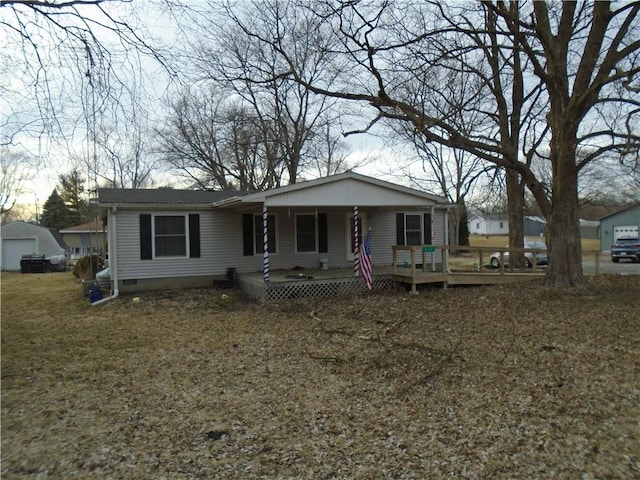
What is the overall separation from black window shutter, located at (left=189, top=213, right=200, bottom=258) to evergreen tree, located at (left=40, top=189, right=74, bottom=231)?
1368 inches

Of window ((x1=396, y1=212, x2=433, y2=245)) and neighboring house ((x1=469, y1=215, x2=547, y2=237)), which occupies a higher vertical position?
neighboring house ((x1=469, y1=215, x2=547, y2=237))

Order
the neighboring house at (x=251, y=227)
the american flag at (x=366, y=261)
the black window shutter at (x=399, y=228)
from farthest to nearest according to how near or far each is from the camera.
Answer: the black window shutter at (x=399, y=228)
the neighboring house at (x=251, y=227)
the american flag at (x=366, y=261)

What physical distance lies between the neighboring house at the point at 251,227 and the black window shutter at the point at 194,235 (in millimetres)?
29

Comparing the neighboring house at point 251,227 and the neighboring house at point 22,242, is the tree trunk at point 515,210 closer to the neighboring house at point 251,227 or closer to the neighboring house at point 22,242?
the neighboring house at point 251,227

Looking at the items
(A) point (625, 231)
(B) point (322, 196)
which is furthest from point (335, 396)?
(A) point (625, 231)

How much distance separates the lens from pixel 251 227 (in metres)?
14.4

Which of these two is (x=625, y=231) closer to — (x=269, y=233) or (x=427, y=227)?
(x=427, y=227)

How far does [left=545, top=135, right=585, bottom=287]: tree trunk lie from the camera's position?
10.3 meters

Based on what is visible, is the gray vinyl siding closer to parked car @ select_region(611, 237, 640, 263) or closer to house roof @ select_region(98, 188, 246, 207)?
house roof @ select_region(98, 188, 246, 207)

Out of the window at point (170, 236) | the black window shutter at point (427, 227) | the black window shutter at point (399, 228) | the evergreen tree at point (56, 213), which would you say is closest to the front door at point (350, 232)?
the black window shutter at point (399, 228)

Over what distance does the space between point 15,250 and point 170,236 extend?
2261 centimetres

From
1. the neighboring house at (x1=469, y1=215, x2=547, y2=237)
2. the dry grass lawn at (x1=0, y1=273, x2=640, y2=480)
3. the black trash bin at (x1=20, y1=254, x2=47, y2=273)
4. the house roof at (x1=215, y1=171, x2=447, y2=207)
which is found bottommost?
the dry grass lawn at (x1=0, y1=273, x2=640, y2=480)

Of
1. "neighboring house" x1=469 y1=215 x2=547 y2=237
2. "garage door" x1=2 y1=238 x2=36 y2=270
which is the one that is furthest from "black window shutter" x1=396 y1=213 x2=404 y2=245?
"neighboring house" x1=469 y1=215 x2=547 y2=237

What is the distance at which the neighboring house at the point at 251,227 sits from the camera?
12125mm
